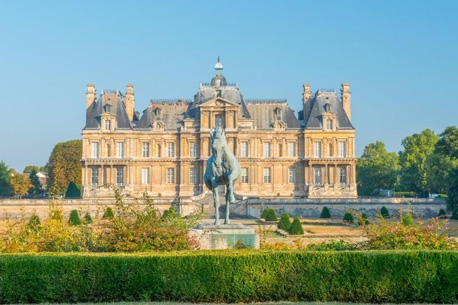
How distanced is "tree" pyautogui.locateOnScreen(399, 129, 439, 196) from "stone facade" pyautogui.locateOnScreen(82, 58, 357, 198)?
13.8m

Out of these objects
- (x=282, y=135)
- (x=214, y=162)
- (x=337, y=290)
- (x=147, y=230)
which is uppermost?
(x=282, y=135)

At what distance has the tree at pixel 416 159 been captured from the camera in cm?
5578

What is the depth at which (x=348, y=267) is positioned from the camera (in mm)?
8688

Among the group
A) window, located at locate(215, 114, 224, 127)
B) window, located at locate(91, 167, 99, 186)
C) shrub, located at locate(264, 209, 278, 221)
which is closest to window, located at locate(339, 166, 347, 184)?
window, located at locate(215, 114, 224, 127)

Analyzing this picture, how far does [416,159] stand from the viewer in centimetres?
5831

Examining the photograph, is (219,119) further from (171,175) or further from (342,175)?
(342,175)

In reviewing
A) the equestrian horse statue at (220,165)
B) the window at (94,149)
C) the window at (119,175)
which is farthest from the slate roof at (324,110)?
the equestrian horse statue at (220,165)

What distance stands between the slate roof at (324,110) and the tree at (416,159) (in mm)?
13543

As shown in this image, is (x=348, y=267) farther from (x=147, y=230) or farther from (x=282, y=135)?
(x=282, y=135)

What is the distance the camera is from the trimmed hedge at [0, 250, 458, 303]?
8664 millimetres

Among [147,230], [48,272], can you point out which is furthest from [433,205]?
[48,272]

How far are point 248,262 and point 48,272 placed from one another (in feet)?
9.45

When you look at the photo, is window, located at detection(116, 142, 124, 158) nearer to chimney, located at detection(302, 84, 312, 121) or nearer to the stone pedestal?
chimney, located at detection(302, 84, 312, 121)

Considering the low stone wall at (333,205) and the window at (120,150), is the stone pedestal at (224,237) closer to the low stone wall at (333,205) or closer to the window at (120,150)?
the low stone wall at (333,205)
